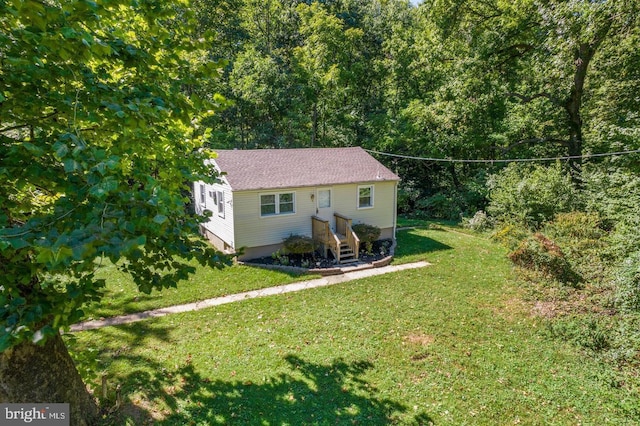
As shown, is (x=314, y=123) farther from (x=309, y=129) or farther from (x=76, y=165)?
(x=76, y=165)

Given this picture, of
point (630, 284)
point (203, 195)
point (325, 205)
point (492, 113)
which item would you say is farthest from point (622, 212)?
point (203, 195)

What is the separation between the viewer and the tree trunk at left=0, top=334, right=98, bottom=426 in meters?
3.68

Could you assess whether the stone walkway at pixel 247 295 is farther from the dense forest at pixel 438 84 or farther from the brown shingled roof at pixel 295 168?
the dense forest at pixel 438 84

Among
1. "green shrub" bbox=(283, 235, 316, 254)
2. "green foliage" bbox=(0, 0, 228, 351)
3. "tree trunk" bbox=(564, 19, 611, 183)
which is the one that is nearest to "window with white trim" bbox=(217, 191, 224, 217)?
"green shrub" bbox=(283, 235, 316, 254)

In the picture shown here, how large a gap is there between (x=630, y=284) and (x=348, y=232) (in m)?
8.41

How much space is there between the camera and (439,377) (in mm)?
6258


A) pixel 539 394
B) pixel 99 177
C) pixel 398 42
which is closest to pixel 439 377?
pixel 539 394

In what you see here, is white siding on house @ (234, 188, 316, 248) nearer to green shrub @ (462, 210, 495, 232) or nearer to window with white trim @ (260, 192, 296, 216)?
window with white trim @ (260, 192, 296, 216)

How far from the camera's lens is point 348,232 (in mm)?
13484

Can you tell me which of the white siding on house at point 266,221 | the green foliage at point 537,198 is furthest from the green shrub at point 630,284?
the white siding on house at point 266,221

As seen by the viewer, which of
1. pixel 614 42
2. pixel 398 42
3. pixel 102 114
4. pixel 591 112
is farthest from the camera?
pixel 398 42

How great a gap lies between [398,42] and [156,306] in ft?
73.6

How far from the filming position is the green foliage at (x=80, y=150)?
201 centimetres

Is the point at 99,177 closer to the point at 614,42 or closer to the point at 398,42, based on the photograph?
the point at 614,42
